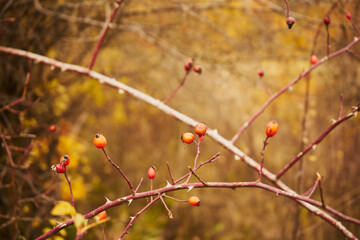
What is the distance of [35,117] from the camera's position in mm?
2654

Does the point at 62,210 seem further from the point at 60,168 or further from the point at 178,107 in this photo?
the point at 178,107

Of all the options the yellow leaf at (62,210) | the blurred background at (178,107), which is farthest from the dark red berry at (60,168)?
the blurred background at (178,107)

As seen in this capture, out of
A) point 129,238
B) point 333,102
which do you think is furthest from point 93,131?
point 333,102

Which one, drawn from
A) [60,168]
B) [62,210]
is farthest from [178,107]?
[62,210]

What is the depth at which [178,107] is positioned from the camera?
15.3 feet

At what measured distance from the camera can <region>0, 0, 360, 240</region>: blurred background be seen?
7.56 feet

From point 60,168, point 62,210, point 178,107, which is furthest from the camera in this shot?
point 178,107

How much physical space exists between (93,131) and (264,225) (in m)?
3.98

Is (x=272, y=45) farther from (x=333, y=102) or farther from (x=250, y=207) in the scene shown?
(x=250, y=207)

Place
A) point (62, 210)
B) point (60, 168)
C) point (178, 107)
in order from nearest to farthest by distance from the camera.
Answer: point (62, 210)
point (60, 168)
point (178, 107)

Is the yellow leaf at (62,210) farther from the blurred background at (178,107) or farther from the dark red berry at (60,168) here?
the blurred background at (178,107)

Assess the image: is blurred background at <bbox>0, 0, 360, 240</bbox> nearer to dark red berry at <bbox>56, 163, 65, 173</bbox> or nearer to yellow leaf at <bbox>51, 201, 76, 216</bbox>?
dark red berry at <bbox>56, 163, 65, 173</bbox>

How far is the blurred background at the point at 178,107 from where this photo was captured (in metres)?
2.30

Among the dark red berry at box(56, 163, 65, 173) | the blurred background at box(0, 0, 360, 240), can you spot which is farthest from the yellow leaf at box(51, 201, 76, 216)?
the blurred background at box(0, 0, 360, 240)
